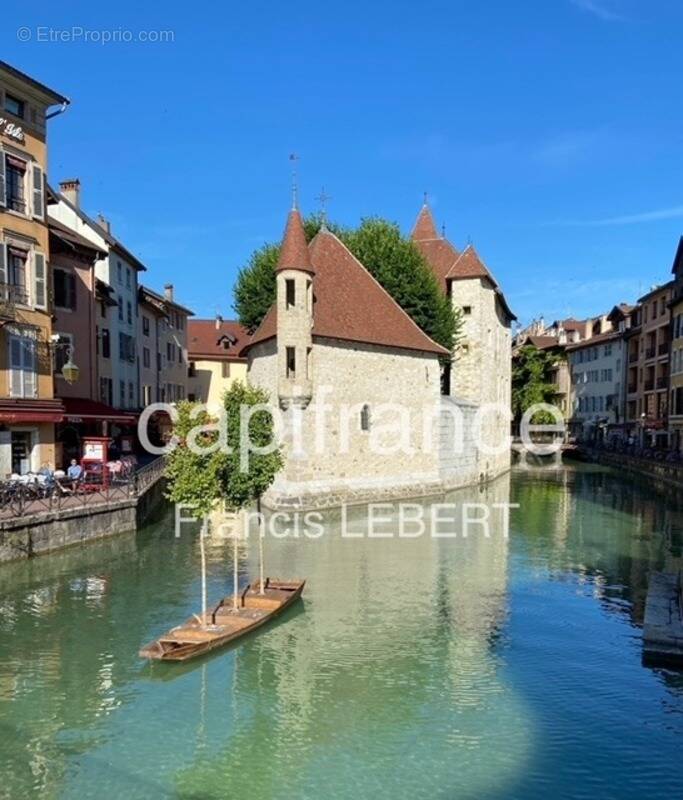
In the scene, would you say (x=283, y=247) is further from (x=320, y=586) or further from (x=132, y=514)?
(x=320, y=586)

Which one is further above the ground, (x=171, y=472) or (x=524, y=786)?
(x=171, y=472)

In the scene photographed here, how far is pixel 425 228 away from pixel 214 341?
20.5 metres

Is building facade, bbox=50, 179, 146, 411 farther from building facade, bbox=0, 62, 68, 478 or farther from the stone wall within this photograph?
the stone wall

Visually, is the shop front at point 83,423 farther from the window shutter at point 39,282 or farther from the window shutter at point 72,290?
the window shutter at point 39,282

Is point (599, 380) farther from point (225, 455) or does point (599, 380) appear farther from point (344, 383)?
point (225, 455)

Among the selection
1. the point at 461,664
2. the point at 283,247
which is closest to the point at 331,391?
the point at 283,247

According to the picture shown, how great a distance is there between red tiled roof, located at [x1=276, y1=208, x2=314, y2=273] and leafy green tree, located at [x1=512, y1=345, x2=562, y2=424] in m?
47.0

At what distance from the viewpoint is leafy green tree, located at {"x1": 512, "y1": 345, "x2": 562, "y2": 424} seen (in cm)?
6956

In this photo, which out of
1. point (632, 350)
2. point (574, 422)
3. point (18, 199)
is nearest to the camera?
point (18, 199)

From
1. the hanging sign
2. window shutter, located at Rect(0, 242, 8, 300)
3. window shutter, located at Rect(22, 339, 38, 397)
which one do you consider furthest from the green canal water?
the hanging sign

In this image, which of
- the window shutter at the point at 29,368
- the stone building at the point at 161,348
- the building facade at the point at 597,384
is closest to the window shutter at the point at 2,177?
the window shutter at the point at 29,368

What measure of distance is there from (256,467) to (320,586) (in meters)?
4.47

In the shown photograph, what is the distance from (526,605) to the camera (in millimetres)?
15406

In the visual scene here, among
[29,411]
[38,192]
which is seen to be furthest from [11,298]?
[38,192]
